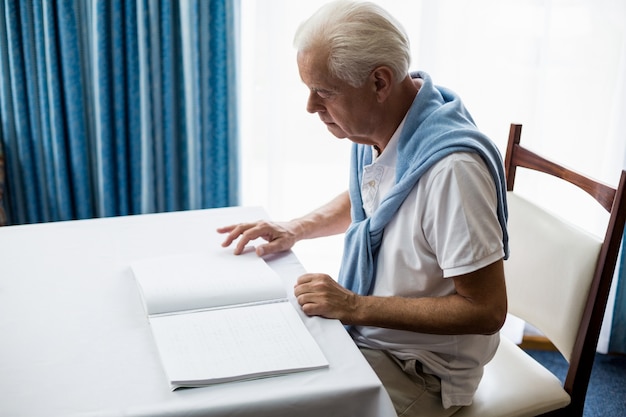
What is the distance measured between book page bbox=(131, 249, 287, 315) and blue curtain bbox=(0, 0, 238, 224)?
1.08m

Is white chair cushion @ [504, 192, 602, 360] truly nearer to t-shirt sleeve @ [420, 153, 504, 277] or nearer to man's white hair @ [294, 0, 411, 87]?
t-shirt sleeve @ [420, 153, 504, 277]

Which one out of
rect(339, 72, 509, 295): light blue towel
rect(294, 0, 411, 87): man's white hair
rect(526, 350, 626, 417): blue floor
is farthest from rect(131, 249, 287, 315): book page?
rect(526, 350, 626, 417): blue floor

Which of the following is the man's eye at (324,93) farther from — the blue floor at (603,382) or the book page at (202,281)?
the blue floor at (603,382)

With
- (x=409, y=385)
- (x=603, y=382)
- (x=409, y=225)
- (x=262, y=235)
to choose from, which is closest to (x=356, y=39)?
(x=409, y=225)

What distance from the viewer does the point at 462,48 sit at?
230 cm

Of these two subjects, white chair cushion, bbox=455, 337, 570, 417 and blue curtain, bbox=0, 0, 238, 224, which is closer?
white chair cushion, bbox=455, 337, 570, 417

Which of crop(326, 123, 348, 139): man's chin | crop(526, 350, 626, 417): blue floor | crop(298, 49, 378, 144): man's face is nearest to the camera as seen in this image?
crop(298, 49, 378, 144): man's face

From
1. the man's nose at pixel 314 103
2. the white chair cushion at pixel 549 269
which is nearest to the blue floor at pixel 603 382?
the white chair cushion at pixel 549 269

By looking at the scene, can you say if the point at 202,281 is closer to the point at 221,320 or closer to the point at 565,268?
the point at 221,320

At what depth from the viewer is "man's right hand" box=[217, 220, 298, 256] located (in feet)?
4.55

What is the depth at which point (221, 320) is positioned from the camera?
1102 millimetres

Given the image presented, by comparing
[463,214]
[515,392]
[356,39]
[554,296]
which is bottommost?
[515,392]

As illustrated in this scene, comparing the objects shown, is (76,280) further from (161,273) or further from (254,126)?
(254,126)

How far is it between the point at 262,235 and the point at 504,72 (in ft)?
4.17
